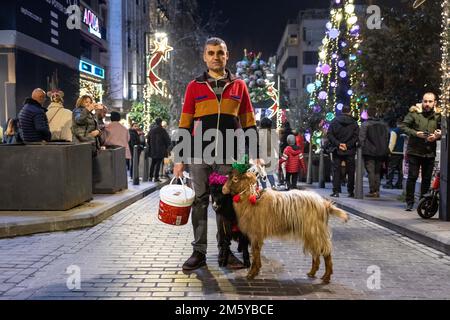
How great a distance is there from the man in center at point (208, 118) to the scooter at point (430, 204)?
14.4 ft

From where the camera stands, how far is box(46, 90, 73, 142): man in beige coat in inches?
401

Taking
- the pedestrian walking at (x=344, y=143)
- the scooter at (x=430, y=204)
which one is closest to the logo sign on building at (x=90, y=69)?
the pedestrian walking at (x=344, y=143)

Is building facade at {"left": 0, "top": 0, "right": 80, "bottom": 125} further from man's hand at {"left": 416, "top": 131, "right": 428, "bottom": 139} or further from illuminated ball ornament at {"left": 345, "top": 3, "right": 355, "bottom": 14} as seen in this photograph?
man's hand at {"left": 416, "top": 131, "right": 428, "bottom": 139}

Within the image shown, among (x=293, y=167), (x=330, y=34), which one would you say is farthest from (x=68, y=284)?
(x=330, y=34)

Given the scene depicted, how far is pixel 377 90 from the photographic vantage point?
15242 mm

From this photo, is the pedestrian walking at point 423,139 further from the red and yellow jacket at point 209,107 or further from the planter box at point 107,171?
the planter box at point 107,171

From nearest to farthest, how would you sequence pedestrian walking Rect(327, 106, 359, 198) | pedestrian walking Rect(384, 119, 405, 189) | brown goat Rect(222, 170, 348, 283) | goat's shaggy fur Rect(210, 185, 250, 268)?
brown goat Rect(222, 170, 348, 283)
goat's shaggy fur Rect(210, 185, 250, 268)
pedestrian walking Rect(327, 106, 359, 198)
pedestrian walking Rect(384, 119, 405, 189)

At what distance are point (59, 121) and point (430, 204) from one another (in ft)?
22.7

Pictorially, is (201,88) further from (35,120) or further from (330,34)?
(330,34)

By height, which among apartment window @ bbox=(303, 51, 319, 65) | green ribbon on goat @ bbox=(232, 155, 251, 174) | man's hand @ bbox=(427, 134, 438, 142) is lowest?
green ribbon on goat @ bbox=(232, 155, 251, 174)

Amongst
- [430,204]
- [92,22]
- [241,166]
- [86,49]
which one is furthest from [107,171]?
[86,49]

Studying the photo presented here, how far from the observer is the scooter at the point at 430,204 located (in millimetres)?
8523

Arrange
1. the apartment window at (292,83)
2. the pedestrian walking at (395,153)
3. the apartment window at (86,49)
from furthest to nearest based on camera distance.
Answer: the apartment window at (292,83) → the apartment window at (86,49) → the pedestrian walking at (395,153)

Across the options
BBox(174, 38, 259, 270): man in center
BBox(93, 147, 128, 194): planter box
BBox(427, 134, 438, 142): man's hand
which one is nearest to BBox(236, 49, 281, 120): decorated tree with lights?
BBox(93, 147, 128, 194): planter box
